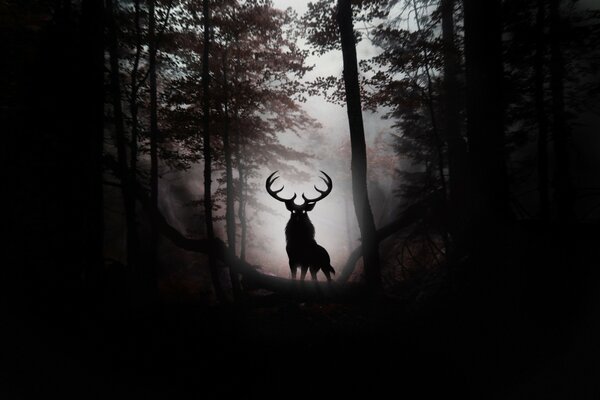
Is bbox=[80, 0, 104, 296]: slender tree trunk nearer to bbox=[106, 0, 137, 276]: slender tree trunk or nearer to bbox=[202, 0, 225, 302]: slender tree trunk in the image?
bbox=[106, 0, 137, 276]: slender tree trunk

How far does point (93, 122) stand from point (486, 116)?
6.83 m

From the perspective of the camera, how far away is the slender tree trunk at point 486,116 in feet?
16.0

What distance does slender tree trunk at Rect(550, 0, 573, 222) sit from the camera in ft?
19.0

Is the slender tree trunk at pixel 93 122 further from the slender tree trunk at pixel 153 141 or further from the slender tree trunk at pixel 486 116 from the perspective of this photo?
the slender tree trunk at pixel 486 116

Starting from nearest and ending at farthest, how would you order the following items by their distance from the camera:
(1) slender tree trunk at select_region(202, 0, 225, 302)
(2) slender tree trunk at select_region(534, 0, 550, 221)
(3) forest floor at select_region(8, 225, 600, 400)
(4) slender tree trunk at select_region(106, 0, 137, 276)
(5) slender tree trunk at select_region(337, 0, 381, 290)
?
(3) forest floor at select_region(8, 225, 600, 400) → (2) slender tree trunk at select_region(534, 0, 550, 221) → (5) slender tree trunk at select_region(337, 0, 381, 290) → (4) slender tree trunk at select_region(106, 0, 137, 276) → (1) slender tree trunk at select_region(202, 0, 225, 302)

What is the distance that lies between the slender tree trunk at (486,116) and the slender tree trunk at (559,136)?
1.60m

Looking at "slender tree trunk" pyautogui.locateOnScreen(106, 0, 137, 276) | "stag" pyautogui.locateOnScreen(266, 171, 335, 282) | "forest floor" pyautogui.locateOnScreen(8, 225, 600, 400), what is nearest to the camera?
"forest floor" pyautogui.locateOnScreen(8, 225, 600, 400)

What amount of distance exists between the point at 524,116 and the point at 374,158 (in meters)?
26.4

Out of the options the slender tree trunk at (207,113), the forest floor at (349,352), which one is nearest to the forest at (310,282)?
the forest floor at (349,352)

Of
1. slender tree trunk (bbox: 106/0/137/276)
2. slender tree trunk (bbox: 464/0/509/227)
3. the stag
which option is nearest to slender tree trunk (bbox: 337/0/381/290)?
the stag

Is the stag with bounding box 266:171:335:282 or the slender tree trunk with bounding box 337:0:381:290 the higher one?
the slender tree trunk with bounding box 337:0:381:290

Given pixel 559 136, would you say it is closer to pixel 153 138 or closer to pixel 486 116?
pixel 486 116

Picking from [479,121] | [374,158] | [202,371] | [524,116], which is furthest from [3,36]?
[374,158]

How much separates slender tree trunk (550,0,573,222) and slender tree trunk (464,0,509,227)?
1603mm
